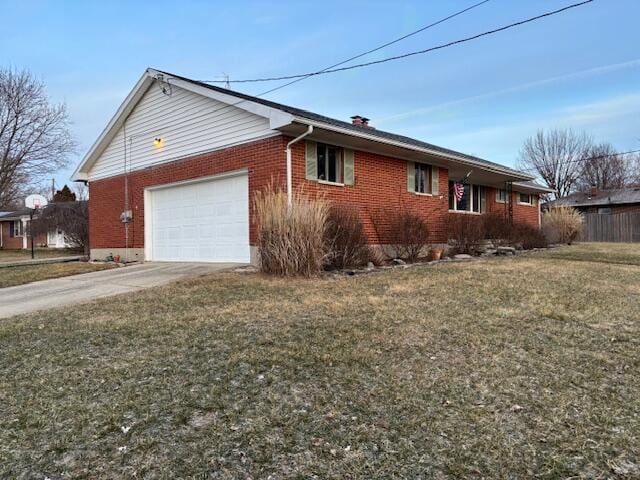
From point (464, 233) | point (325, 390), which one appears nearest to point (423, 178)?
point (464, 233)

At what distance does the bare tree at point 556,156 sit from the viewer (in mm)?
40781

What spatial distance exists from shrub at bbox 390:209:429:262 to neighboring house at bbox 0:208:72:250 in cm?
3066

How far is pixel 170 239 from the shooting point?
1277 centimetres

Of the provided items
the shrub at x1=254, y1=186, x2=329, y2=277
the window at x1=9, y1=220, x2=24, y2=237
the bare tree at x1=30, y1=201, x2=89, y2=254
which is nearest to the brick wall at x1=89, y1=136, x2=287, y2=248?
the shrub at x1=254, y1=186, x2=329, y2=277

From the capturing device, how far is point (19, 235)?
37.2 meters

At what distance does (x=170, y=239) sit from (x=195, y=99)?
3.78 meters

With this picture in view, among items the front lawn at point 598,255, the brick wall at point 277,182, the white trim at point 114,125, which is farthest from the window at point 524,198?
the white trim at point 114,125

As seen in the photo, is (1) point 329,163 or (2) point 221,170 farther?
(2) point 221,170

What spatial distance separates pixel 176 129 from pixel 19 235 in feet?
105

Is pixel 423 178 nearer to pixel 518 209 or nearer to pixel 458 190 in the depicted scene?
pixel 458 190

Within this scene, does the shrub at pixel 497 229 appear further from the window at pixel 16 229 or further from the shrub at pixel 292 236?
the window at pixel 16 229

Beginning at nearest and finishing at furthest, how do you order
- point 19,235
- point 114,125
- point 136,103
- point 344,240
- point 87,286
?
1. point 87,286
2. point 344,240
3. point 136,103
4. point 114,125
5. point 19,235

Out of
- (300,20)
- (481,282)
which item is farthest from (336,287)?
(300,20)

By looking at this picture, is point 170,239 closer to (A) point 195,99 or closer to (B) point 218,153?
(B) point 218,153
